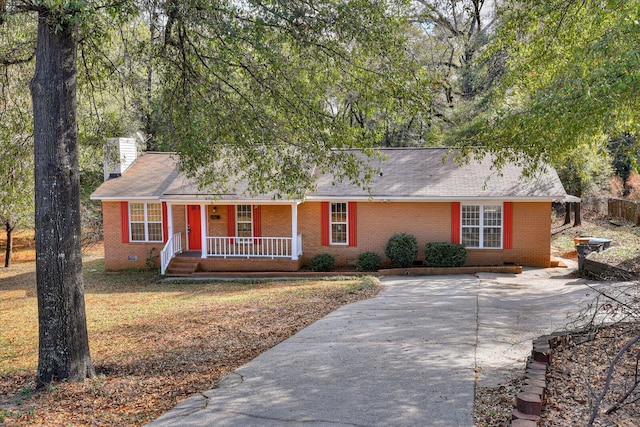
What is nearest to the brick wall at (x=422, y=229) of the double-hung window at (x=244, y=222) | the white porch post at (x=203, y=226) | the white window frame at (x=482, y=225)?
the white window frame at (x=482, y=225)

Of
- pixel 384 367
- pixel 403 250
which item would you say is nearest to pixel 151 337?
pixel 384 367

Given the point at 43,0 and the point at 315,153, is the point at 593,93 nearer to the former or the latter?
the point at 315,153

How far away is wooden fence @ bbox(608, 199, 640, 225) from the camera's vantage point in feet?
87.9

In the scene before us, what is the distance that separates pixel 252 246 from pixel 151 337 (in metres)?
10.1

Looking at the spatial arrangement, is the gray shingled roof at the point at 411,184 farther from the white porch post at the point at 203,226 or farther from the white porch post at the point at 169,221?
the white porch post at the point at 203,226

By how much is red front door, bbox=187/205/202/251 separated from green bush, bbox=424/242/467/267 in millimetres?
9362

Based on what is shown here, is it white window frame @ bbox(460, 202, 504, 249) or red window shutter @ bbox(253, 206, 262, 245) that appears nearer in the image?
white window frame @ bbox(460, 202, 504, 249)

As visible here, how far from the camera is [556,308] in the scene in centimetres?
1144

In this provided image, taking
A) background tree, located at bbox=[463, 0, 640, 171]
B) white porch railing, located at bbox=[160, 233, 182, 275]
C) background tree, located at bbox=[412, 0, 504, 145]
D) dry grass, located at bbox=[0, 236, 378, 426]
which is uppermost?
background tree, located at bbox=[412, 0, 504, 145]

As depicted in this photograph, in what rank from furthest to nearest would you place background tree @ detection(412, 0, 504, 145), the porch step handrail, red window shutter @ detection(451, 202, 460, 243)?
1. background tree @ detection(412, 0, 504, 145)
2. the porch step handrail
3. red window shutter @ detection(451, 202, 460, 243)

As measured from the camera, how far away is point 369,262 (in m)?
19.2

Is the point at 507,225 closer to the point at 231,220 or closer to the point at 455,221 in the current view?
the point at 455,221

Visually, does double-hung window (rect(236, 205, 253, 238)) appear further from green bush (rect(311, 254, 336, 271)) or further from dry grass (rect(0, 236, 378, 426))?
dry grass (rect(0, 236, 378, 426))

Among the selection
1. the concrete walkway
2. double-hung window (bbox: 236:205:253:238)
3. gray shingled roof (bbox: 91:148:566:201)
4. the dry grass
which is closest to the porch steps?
the dry grass
